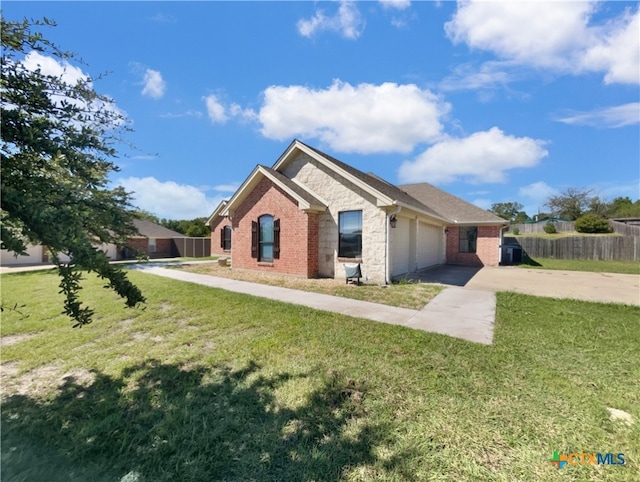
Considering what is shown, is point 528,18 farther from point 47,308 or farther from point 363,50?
point 47,308

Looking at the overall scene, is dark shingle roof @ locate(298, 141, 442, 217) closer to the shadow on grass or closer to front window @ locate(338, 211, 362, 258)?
front window @ locate(338, 211, 362, 258)

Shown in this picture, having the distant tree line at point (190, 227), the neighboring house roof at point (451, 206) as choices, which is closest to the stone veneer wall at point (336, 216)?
the neighboring house roof at point (451, 206)

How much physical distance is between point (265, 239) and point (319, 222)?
2.82 meters

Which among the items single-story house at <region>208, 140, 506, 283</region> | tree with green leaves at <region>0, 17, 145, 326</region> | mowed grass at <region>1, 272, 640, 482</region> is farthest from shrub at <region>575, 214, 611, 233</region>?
tree with green leaves at <region>0, 17, 145, 326</region>

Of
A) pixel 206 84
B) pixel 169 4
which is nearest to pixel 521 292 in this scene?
pixel 169 4

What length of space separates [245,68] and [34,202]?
32.7 ft

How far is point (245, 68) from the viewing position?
32.2 ft

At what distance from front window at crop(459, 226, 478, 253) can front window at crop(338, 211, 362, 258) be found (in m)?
11.5

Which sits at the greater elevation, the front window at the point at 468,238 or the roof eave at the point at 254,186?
the roof eave at the point at 254,186

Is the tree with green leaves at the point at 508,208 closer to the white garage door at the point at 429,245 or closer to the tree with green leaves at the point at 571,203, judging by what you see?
the tree with green leaves at the point at 571,203

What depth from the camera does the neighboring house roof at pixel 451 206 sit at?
1789 centimetres

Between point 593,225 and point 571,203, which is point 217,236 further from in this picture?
point 571,203

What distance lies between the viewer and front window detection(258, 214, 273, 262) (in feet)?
41.8

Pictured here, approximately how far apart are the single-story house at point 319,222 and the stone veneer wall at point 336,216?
0.12ft
